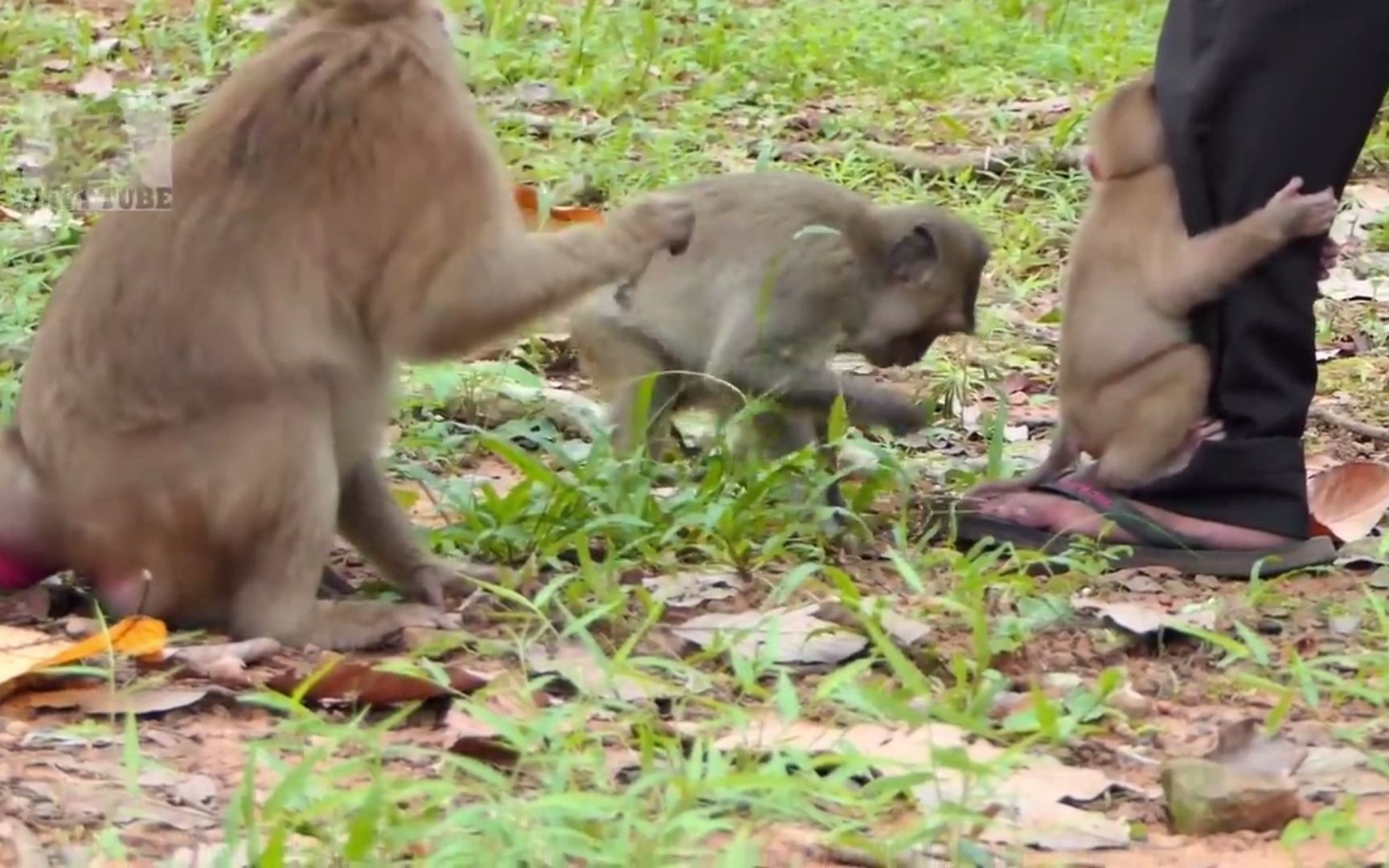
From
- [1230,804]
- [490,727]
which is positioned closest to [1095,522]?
[1230,804]

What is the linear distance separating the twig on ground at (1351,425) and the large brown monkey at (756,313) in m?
1.27

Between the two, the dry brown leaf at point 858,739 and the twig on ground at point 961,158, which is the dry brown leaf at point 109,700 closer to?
the dry brown leaf at point 858,739

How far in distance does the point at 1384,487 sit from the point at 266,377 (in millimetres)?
2795

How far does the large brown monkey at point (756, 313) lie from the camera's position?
5430 mm

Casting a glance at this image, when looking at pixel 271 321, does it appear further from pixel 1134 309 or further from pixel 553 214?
pixel 553 214

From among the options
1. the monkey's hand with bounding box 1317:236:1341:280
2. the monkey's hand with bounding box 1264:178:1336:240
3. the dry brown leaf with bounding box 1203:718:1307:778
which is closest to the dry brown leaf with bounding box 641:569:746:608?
the dry brown leaf with bounding box 1203:718:1307:778

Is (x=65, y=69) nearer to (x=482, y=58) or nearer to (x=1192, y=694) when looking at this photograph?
(x=482, y=58)

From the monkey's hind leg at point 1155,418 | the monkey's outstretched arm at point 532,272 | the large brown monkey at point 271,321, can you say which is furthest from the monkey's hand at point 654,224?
the monkey's hind leg at point 1155,418

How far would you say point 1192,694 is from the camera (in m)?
3.85

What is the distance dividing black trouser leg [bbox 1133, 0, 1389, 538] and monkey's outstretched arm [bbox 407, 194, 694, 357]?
1.21 metres

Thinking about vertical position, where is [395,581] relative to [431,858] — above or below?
below

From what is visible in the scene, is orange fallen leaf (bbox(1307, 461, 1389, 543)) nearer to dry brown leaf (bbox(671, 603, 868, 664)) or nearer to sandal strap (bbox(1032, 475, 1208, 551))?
sandal strap (bbox(1032, 475, 1208, 551))

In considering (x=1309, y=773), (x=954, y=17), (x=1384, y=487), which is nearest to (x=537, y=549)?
(x=1309, y=773)

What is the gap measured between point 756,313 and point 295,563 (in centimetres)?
180
